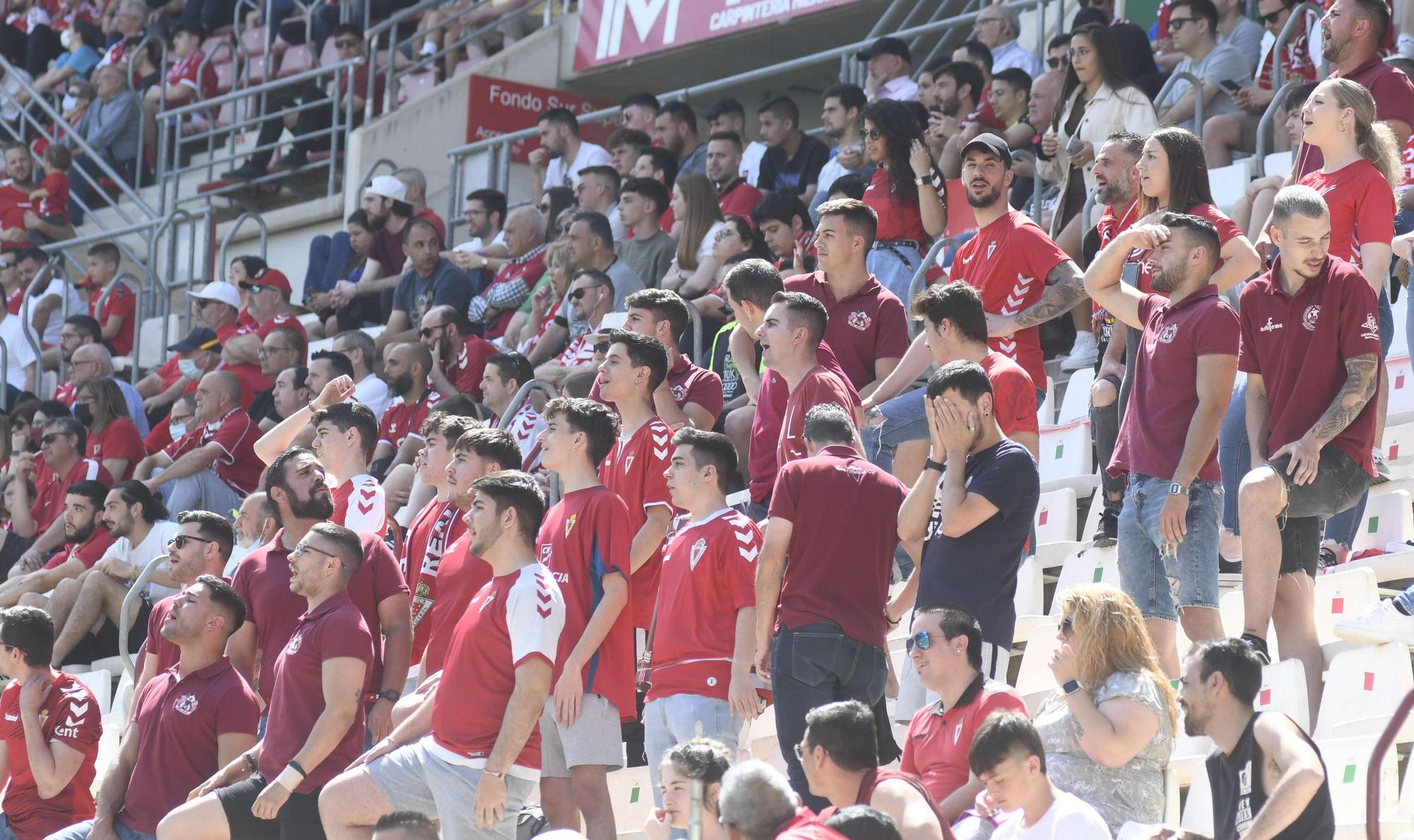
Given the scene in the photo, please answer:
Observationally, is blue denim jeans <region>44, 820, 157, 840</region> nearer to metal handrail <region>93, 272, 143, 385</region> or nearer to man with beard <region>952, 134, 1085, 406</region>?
man with beard <region>952, 134, 1085, 406</region>

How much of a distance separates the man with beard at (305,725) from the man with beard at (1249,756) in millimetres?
2695

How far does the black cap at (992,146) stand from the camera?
7.20 m

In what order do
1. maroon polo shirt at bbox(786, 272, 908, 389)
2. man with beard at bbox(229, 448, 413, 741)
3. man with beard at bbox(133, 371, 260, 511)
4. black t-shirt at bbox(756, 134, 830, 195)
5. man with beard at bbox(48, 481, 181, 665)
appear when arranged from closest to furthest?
man with beard at bbox(229, 448, 413, 741) → maroon polo shirt at bbox(786, 272, 908, 389) → man with beard at bbox(48, 481, 181, 665) → man with beard at bbox(133, 371, 260, 511) → black t-shirt at bbox(756, 134, 830, 195)

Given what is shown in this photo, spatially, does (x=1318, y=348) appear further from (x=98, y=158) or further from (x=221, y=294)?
(x=98, y=158)

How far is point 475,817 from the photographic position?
5516 mm

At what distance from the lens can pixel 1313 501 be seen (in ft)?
18.0

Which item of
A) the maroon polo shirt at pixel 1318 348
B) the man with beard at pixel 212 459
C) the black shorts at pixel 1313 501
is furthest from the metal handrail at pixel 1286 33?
the man with beard at pixel 212 459

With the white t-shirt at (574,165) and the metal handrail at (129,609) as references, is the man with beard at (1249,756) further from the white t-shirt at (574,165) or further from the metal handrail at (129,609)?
the white t-shirt at (574,165)

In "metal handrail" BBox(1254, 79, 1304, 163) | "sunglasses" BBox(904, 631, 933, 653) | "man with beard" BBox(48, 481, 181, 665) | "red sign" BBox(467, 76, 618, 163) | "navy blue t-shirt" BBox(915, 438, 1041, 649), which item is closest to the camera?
"sunglasses" BBox(904, 631, 933, 653)

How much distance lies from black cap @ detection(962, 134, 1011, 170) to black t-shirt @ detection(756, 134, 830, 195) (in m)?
3.89

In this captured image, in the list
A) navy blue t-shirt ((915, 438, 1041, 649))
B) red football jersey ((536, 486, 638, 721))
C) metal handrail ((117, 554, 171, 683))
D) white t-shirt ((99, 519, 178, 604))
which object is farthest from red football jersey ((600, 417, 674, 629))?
white t-shirt ((99, 519, 178, 604))

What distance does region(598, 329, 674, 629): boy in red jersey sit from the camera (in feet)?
21.3

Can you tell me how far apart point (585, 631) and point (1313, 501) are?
7.01ft

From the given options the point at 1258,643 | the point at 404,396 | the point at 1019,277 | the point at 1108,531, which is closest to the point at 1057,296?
the point at 1019,277
